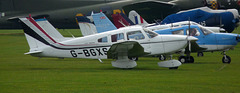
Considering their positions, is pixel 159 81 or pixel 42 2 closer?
pixel 159 81

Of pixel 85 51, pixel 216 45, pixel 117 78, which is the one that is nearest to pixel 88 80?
pixel 117 78

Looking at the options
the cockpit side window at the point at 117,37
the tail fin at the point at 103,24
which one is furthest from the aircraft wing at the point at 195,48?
the tail fin at the point at 103,24

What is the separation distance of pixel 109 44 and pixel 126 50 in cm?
83

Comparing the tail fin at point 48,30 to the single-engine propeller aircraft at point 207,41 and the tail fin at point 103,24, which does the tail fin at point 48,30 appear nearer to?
the single-engine propeller aircraft at point 207,41

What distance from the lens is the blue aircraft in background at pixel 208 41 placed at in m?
17.2

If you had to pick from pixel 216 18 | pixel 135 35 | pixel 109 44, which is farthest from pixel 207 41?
pixel 216 18

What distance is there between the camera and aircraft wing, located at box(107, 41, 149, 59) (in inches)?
578

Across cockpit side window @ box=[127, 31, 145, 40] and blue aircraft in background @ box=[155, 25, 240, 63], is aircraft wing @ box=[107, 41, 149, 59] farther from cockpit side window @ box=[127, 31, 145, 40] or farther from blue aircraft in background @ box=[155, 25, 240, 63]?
blue aircraft in background @ box=[155, 25, 240, 63]

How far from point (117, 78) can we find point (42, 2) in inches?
1369

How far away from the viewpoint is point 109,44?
15.6 meters

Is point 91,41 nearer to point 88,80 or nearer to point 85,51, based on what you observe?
point 85,51

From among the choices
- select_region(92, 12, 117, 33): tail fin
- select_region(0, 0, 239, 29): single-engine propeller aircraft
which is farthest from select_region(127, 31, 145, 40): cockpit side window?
select_region(0, 0, 239, 29): single-engine propeller aircraft

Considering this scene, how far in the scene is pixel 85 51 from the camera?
15664 mm

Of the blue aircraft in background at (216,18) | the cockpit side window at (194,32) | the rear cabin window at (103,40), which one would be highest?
the rear cabin window at (103,40)
